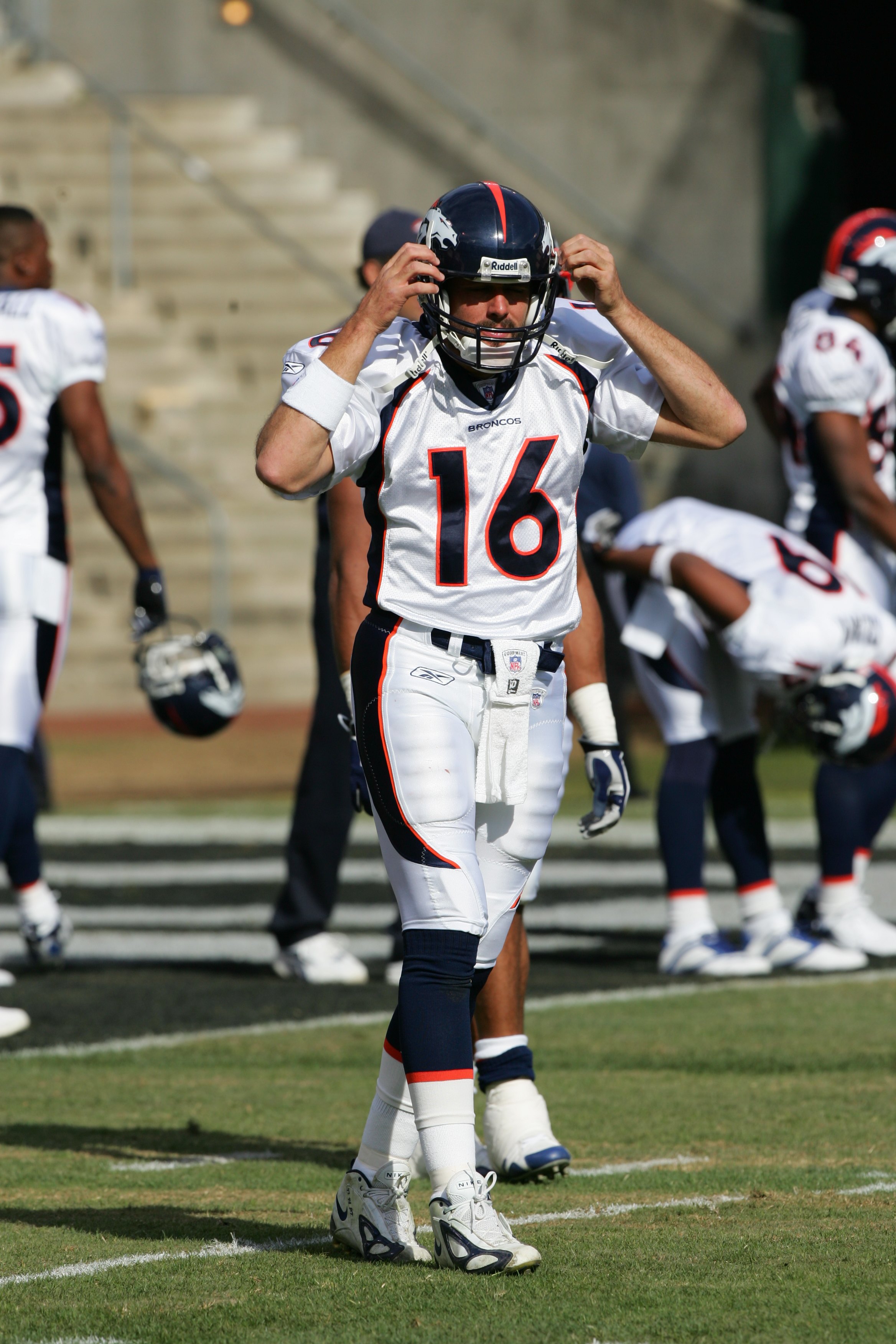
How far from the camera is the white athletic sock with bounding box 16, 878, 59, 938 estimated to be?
695cm

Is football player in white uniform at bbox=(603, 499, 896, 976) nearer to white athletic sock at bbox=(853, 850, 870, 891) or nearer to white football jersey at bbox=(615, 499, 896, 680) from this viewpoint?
white football jersey at bbox=(615, 499, 896, 680)

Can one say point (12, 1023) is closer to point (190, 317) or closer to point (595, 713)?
point (595, 713)

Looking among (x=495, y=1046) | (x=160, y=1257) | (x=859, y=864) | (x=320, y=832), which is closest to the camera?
(x=160, y=1257)

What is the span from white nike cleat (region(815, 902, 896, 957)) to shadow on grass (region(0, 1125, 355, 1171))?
2.95 m

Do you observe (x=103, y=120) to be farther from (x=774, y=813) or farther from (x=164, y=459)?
(x=774, y=813)

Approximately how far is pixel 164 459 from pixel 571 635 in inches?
561

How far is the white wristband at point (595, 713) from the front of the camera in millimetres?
4551

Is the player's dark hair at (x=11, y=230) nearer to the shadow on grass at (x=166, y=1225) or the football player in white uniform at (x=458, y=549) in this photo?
the football player in white uniform at (x=458, y=549)

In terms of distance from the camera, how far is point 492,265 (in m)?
3.75

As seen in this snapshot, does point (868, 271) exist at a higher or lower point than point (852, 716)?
higher

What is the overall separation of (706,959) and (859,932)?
588 millimetres

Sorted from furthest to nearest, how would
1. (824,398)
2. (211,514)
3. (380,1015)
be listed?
1. (211,514)
2. (824,398)
3. (380,1015)

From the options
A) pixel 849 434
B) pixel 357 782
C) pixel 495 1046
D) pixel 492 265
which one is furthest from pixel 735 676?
pixel 492 265

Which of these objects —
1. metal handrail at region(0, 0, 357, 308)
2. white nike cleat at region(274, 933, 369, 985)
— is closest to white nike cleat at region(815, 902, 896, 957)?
white nike cleat at region(274, 933, 369, 985)
